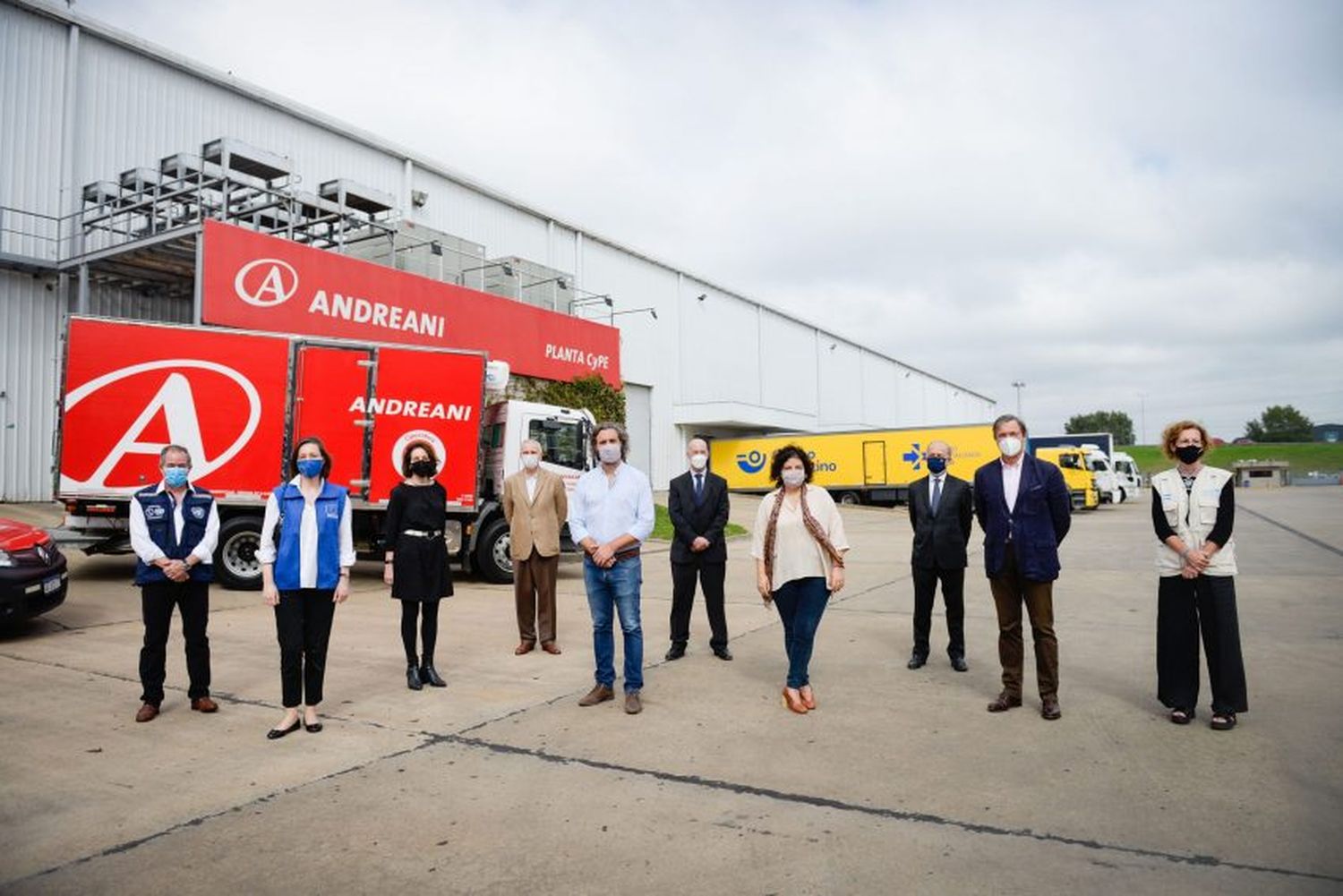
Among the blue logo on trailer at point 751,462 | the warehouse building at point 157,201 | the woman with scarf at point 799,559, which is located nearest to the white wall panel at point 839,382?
the blue logo on trailer at point 751,462

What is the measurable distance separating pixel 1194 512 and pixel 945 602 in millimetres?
1972

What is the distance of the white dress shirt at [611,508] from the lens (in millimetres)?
5344

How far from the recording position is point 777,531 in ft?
17.1

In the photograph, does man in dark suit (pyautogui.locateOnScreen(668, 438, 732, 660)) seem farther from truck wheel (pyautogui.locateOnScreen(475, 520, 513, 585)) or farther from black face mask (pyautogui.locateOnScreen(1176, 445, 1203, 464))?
truck wheel (pyautogui.locateOnScreen(475, 520, 513, 585))

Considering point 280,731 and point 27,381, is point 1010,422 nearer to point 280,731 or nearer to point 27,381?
point 280,731

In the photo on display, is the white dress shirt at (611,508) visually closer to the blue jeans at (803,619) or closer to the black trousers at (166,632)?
the blue jeans at (803,619)

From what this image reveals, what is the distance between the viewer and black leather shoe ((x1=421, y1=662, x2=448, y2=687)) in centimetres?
571

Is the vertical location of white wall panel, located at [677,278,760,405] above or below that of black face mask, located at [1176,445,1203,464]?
above

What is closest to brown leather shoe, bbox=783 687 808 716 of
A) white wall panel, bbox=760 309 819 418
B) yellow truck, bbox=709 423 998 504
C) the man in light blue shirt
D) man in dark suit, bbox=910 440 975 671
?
the man in light blue shirt

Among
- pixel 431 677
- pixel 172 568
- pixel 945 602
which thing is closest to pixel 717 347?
pixel 945 602

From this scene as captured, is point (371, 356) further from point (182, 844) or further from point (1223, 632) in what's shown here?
point (1223, 632)

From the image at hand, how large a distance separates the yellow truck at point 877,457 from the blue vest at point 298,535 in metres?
26.2

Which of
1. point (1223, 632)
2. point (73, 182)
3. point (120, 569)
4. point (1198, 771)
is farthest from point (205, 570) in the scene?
point (73, 182)

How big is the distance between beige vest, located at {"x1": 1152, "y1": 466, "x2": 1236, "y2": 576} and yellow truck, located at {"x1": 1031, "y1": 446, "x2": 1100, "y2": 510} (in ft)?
88.0
